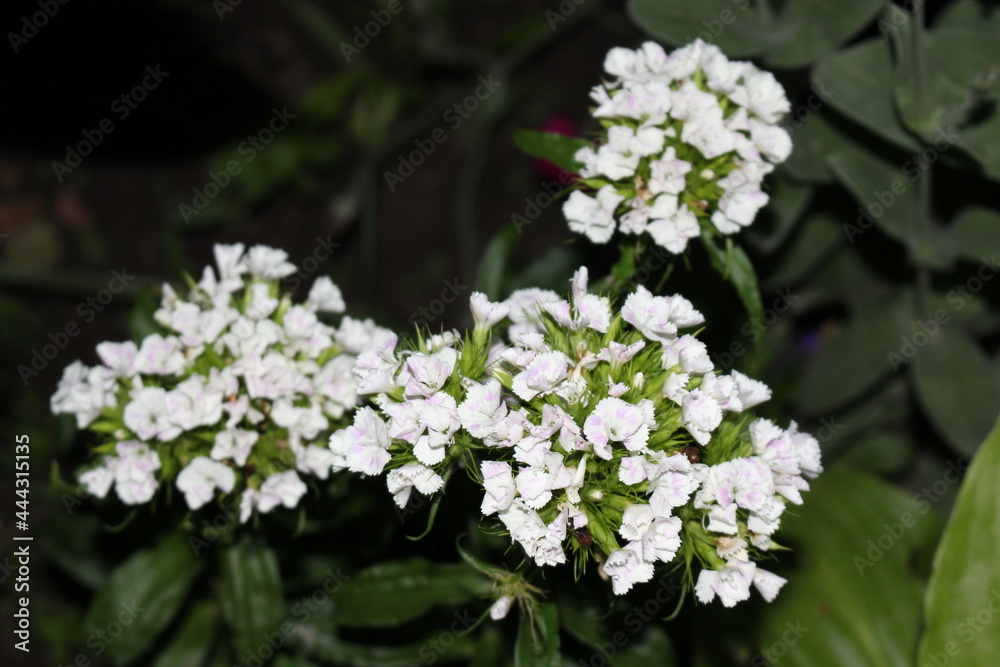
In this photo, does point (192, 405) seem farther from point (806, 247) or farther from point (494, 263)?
point (806, 247)

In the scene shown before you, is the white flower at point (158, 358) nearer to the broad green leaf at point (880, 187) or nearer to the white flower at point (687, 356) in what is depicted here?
the white flower at point (687, 356)

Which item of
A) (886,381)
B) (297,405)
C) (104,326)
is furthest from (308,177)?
(886,381)

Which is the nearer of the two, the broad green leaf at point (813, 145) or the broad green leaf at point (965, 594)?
the broad green leaf at point (965, 594)

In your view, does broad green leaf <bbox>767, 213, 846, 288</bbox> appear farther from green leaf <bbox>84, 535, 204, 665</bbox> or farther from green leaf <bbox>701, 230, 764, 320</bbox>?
green leaf <bbox>84, 535, 204, 665</bbox>

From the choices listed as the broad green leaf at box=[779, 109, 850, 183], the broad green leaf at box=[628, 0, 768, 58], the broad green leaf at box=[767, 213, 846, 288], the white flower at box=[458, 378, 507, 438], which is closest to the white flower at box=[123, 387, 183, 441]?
the white flower at box=[458, 378, 507, 438]

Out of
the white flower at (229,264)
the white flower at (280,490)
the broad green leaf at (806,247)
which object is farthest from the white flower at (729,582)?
the broad green leaf at (806,247)
